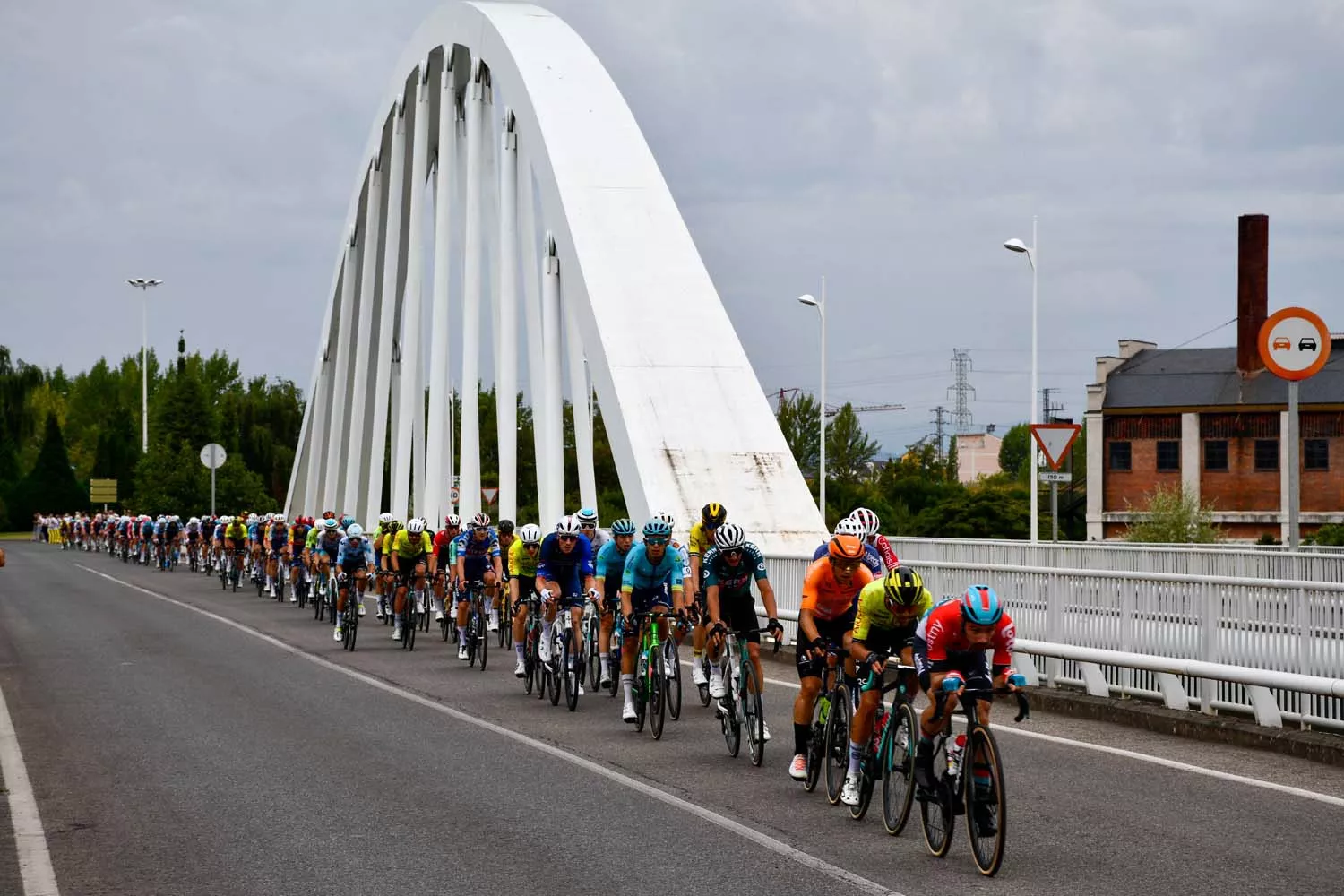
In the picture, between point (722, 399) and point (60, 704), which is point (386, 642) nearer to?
point (722, 399)

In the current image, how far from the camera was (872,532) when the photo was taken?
462 inches

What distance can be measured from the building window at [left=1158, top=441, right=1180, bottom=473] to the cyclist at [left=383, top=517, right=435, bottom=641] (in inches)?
1790

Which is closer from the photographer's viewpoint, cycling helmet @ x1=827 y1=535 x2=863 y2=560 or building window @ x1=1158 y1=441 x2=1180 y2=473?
cycling helmet @ x1=827 y1=535 x2=863 y2=560

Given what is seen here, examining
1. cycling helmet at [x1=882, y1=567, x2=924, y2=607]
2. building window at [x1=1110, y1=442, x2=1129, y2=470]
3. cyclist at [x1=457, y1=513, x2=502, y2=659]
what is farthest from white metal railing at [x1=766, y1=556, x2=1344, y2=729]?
building window at [x1=1110, y1=442, x2=1129, y2=470]

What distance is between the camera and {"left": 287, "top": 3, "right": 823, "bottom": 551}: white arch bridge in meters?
23.2

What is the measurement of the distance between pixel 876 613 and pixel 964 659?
3.17 feet

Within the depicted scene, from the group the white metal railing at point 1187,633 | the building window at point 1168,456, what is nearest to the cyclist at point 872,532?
the white metal railing at point 1187,633

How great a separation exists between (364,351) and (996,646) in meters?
33.8

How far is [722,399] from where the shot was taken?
24109 mm

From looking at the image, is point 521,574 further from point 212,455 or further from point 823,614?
point 212,455

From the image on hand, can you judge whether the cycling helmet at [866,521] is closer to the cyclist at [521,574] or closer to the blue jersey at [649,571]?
the blue jersey at [649,571]

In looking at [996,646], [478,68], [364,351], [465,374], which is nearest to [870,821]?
[996,646]

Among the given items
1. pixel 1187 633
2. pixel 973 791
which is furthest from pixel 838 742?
pixel 1187 633

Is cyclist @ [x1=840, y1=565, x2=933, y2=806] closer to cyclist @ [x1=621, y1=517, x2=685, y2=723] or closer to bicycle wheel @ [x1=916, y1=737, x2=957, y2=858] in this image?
bicycle wheel @ [x1=916, y1=737, x2=957, y2=858]
